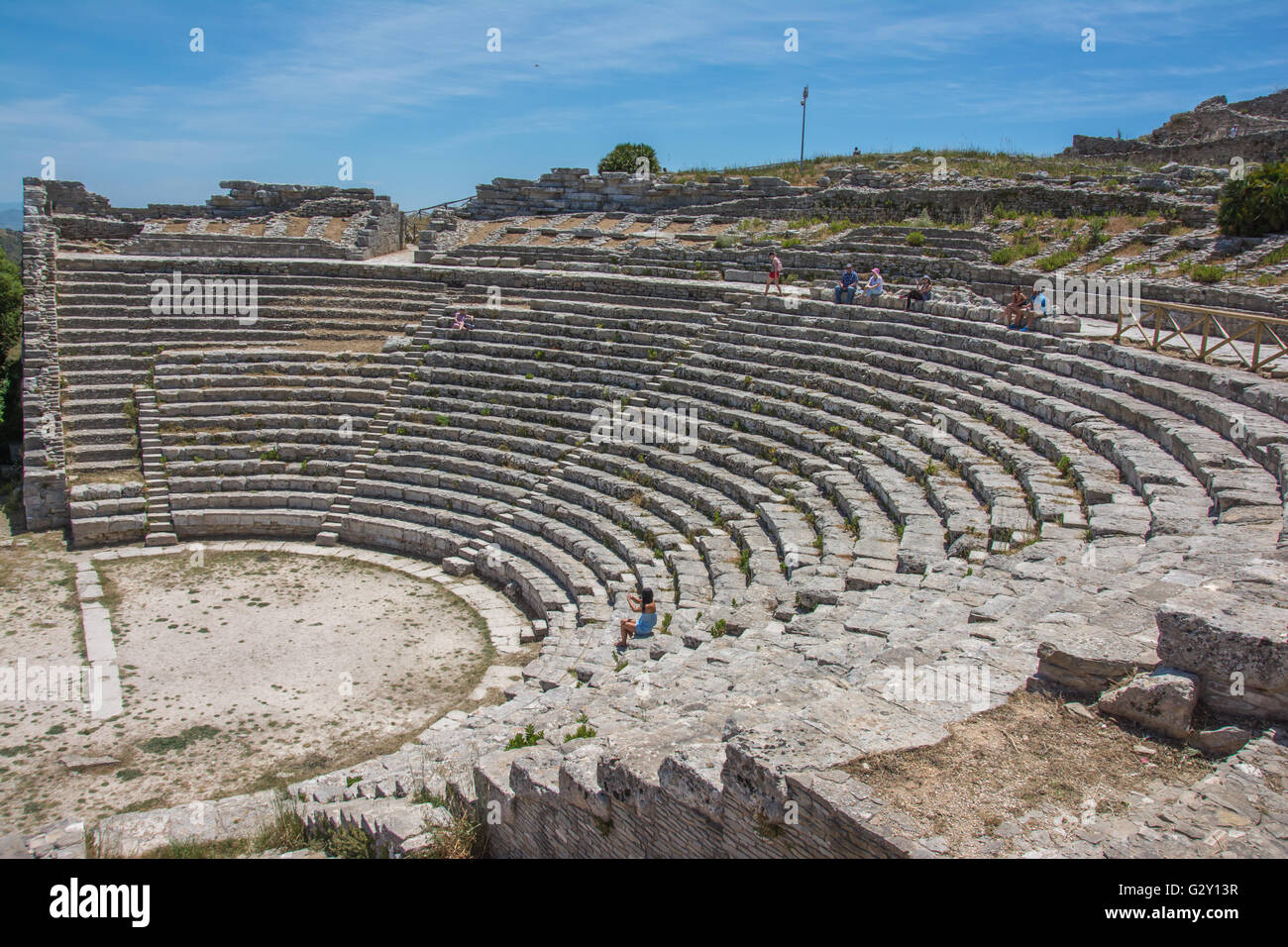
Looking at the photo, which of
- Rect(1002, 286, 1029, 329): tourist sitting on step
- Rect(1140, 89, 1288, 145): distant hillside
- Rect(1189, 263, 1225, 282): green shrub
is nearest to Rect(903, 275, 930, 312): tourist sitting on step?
Rect(1002, 286, 1029, 329): tourist sitting on step

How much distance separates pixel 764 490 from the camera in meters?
12.2

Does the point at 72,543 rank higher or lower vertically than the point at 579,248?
lower

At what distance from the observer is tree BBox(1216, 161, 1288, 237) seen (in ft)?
52.3

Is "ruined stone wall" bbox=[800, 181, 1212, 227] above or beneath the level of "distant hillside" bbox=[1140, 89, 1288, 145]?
beneath

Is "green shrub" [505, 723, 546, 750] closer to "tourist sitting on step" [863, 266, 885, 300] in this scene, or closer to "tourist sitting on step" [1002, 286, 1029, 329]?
"tourist sitting on step" [1002, 286, 1029, 329]

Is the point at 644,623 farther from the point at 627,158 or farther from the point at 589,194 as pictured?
the point at 627,158

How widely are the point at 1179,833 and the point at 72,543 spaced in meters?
16.0

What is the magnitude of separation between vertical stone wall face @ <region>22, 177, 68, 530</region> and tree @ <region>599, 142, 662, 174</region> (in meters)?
20.8

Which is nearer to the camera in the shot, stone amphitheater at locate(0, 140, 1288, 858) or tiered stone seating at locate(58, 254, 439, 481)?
stone amphitheater at locate(0, 140, 1288, 858)

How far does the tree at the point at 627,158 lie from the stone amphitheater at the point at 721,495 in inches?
308

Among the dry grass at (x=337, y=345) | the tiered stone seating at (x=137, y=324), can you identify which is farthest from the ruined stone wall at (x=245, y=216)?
the dry grass at (x=337, y=345)
